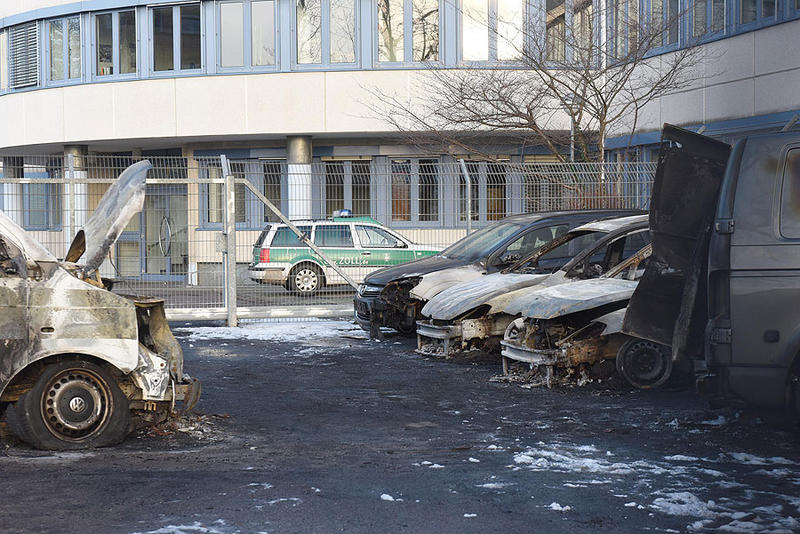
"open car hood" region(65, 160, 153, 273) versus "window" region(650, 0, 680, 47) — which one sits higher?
"window" region(650, 0, 680, 47)

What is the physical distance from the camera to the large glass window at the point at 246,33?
90.9ft

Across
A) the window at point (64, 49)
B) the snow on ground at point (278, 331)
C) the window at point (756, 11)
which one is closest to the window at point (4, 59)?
the window at point (64, 49)

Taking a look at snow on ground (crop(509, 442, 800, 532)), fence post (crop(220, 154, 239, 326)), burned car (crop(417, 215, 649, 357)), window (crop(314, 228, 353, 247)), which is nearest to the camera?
snow on ground (crop(509, 442, 800, 532))

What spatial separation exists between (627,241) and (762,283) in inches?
172

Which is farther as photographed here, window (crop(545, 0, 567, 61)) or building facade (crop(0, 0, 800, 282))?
building facade (crop(0, 0, 800, 282))

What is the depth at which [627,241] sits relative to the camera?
11.3 metres

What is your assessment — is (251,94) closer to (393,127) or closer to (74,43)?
(393,127)

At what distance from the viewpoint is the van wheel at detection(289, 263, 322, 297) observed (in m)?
16.7

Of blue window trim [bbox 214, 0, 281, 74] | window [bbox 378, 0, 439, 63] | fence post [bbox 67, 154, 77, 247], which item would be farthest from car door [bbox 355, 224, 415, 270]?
blue window trim [bbox 214, 0, 281, 74]

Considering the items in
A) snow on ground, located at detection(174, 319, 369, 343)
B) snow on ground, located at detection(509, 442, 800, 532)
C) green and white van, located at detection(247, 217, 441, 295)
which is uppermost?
green and white van, located at detection(247, 217, 441, 295)

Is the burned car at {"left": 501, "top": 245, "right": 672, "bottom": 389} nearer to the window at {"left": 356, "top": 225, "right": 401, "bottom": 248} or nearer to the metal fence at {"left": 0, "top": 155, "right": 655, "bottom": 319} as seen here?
the metal fence at {"left": 0, "top": 155, "right": 655, "bottom": 319}

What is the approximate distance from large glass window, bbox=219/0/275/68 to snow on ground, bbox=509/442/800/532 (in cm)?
2192

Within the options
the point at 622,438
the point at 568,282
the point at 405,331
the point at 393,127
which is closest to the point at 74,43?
the point at 393,127

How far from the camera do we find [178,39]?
28172 mm
